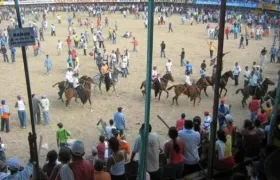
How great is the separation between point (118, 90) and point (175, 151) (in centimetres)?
1376

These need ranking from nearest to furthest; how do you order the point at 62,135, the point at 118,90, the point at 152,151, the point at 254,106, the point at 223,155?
the point at 152,151 → the point at 223,155 → the point at 62,135 → the point at 254,106 → the point at 118,90

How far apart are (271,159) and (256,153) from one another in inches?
96.4

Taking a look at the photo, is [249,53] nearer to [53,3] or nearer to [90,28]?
[90,28]

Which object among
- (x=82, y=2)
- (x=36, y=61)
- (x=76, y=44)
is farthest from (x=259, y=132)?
(x=82, y=2)

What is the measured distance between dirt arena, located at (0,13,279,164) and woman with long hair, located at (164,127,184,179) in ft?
21.1

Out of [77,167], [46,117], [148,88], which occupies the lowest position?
[46,117]

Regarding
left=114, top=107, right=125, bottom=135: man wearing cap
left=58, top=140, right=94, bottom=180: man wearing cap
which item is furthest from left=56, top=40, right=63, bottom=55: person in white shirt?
left=58, top=140, right=94, bottom=180: man wearing cap

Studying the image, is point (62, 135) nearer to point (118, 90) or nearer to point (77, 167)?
point (77, 167)

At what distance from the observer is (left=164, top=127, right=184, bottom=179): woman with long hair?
6441mm

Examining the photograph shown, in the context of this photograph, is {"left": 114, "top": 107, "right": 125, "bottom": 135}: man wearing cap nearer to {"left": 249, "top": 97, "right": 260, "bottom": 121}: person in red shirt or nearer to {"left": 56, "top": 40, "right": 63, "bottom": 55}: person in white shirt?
{"left": 249, "top": 97, "right": 260, "bottom": 121}: person in red shirt

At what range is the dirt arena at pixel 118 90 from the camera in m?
14.5

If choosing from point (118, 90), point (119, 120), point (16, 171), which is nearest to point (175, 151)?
point (16, 171)

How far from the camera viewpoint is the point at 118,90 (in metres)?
20.1

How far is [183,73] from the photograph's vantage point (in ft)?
77.8
